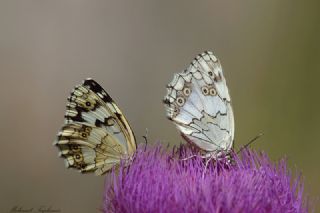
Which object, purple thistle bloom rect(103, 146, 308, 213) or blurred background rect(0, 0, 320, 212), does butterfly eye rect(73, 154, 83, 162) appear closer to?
purple thistle bloom rect(103, 146, 308, 213)

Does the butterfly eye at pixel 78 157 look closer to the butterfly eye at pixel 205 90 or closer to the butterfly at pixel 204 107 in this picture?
the butterfly at pixel 204 107

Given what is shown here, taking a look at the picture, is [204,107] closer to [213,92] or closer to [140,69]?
[213,92]

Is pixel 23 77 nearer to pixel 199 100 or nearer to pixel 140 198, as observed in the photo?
pixel 199 100

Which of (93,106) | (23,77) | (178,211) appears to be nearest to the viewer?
(178,211)

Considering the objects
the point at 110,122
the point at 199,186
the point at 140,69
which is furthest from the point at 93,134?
the point at 140,69

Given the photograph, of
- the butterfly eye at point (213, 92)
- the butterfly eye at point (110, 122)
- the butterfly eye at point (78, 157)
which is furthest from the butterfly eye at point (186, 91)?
the butterfly eye at point (78, 157)

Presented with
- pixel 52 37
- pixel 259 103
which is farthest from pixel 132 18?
pixel 259 103

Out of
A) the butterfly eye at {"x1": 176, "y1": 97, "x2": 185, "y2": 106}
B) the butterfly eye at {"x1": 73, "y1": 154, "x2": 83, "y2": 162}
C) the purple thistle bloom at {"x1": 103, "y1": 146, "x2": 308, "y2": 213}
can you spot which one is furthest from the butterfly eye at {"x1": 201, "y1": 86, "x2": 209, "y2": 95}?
the butterfly eye at {"x1": 73, "y1": 154, "x2": 83, "y2": 162}
